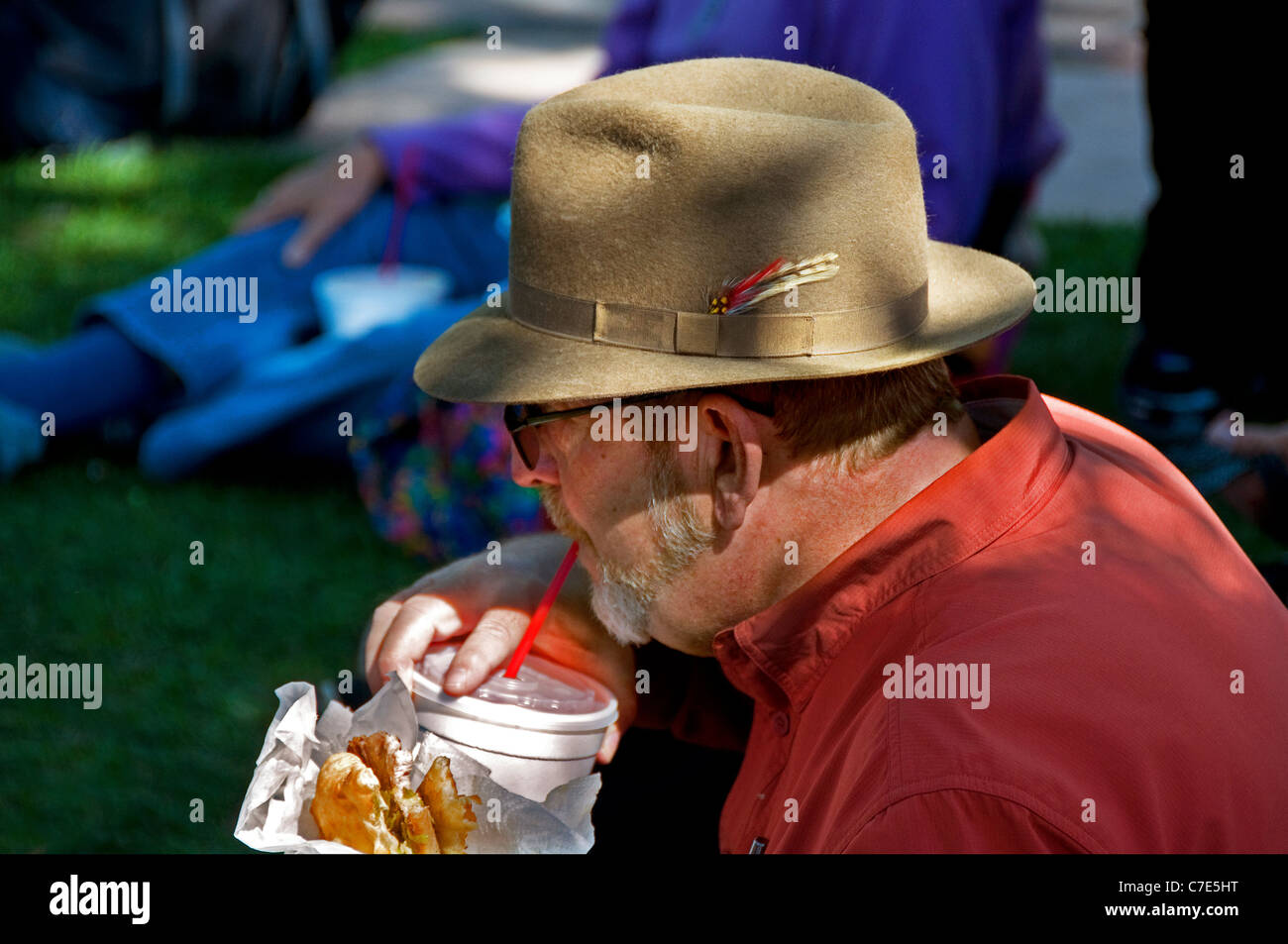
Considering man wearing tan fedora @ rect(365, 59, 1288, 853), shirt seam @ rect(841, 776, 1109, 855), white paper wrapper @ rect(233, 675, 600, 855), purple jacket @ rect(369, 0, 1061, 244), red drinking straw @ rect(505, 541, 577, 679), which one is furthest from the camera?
purple jacket @ rect(369, 0, 1061, 244)

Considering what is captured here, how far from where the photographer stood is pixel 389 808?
1.61m

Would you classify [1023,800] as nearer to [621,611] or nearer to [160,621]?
[621,611]

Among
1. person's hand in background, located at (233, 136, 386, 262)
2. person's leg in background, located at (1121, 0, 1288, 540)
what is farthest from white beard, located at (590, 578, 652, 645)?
person's hand in background, located at (233, 136, 386, 262)

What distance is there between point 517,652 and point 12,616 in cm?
208

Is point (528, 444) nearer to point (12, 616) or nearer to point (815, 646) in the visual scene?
point (815, 646)

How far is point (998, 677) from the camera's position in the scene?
1404mm

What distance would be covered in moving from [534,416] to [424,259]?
2.58 metres

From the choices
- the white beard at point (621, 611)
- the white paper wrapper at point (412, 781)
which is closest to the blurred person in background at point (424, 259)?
the white beard at point (621, 611)

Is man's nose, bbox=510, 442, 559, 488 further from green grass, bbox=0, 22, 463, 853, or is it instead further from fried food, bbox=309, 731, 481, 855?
green grass, bbox=0, 22, 463, 853

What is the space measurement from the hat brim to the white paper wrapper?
1.30 ft

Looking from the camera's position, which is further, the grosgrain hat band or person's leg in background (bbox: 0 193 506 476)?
person's leg in background (bbox: 0 193 506 476)

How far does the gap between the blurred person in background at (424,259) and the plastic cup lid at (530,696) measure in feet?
5.22

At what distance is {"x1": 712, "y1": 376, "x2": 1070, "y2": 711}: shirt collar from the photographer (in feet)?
5.25

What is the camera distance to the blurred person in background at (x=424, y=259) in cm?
354
